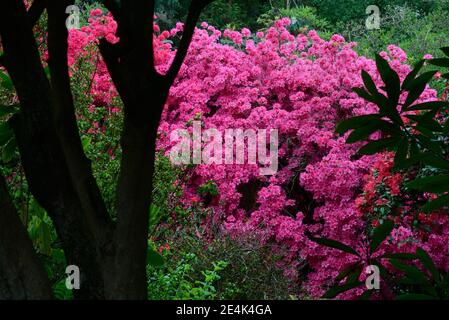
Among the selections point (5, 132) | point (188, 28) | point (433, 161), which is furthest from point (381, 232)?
point (5, 132)

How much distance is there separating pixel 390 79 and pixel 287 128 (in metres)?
4.70

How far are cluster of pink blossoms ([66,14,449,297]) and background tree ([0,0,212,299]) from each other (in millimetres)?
3578

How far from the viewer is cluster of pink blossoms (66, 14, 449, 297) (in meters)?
5.80

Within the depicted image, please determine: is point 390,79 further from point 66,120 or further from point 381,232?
point 66,120

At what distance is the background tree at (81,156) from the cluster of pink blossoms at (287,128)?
358 cm

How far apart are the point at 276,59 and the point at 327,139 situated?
1.34 m

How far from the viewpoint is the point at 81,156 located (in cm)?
161

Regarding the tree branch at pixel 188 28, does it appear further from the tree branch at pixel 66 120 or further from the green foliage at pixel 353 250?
the green foliage at pixel 353 250

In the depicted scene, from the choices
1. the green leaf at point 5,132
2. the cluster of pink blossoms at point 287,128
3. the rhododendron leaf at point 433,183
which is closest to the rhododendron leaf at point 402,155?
the rhododendron leaf at point 433,183

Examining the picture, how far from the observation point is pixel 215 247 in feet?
15.2

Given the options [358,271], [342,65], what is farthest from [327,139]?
[358,271]

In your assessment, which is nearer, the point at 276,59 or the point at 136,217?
the point at 136,217
